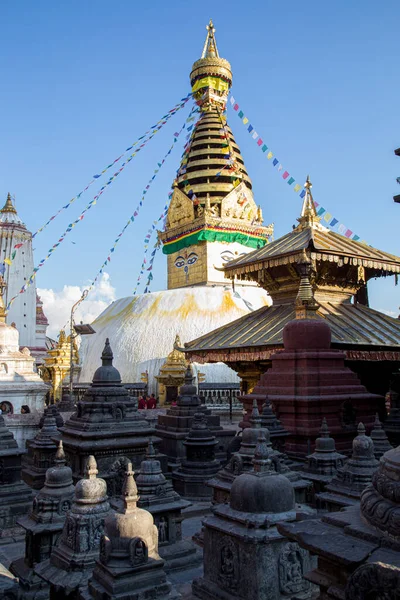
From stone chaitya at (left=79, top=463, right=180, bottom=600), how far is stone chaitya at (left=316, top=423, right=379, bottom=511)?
91.0 inches

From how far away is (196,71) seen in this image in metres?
31.2

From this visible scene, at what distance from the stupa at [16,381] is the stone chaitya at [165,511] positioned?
10.9 meters

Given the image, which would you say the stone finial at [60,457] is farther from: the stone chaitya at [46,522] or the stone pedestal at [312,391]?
the stone pedestal at [312,391]

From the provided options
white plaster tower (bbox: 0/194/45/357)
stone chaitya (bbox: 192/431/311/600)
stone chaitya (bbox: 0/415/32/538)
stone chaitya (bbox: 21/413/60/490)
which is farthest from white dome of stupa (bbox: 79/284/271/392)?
stone chaitya (bbox: 192/431/311/600)

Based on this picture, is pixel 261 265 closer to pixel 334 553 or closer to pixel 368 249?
pixel 368 249

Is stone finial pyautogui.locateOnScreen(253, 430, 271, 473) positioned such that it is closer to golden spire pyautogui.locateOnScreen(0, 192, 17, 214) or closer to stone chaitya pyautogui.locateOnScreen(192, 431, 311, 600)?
stone chaitya pyautogui.locateOnScreen(192, 431, 311, 600)

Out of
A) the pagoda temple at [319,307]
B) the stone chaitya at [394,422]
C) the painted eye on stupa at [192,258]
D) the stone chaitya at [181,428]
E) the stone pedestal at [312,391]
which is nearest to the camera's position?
the stone pedestal at [312,391]

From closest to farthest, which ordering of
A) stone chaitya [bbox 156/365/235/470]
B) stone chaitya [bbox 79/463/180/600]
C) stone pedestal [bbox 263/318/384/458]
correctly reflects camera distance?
stone chaitya [bbox 79/463/180/600] < stone pedestal [bbox 263/318/384/458] < stone chaitya [bbox 156/365/235/470]

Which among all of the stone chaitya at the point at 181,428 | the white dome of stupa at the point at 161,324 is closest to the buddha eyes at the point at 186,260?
the white dome of stupa at the point at 161,324

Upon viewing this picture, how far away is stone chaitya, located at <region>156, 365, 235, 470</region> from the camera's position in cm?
1052

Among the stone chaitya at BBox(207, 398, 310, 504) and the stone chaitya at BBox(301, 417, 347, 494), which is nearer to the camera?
the stone chaitya at BBox(207, 398, 310, 504)

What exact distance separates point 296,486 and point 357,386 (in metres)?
3.84

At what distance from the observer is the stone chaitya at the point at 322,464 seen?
6875mm

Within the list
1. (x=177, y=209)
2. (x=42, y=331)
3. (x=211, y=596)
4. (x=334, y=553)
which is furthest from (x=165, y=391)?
(x=42, y=331)
